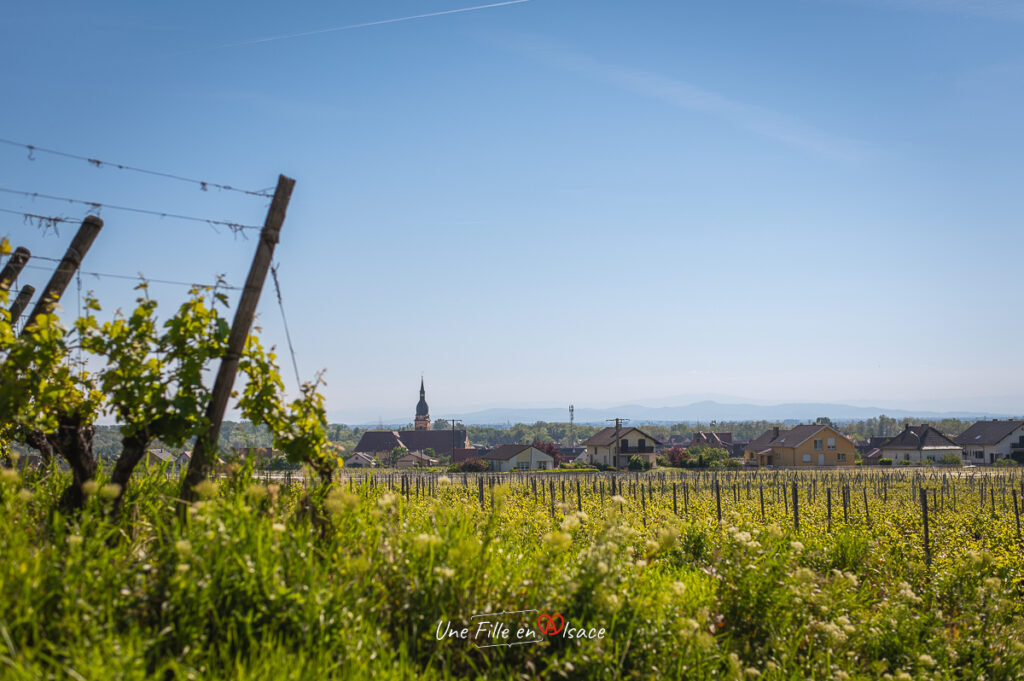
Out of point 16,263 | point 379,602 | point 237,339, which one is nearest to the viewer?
point 379,602

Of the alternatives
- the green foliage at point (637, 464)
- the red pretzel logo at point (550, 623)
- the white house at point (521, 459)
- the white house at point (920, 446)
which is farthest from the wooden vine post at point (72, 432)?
the white house at point (920, 446)

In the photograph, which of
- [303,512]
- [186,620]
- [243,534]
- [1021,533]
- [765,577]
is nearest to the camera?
[186,620]

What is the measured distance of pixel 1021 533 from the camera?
40.9 ft

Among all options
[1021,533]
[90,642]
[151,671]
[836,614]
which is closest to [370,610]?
[151,671]

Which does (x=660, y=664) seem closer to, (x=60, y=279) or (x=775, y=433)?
(x=60, y=279)

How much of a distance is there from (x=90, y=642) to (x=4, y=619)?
37 centimetres

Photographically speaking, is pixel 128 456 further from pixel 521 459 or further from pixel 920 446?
pixel 920 446

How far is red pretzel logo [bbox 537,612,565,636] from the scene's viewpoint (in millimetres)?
4113

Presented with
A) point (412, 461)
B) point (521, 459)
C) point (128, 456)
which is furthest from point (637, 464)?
point (128, 456)

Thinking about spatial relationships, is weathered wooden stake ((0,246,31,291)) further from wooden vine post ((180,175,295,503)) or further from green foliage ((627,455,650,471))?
green foliage ((627,455,650,471))

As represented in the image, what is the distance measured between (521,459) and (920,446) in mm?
47325

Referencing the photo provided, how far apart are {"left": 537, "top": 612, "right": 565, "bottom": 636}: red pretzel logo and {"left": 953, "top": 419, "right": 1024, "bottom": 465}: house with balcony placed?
9196 centimetres

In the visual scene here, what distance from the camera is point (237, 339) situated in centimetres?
506

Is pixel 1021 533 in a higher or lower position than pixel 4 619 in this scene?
lower
